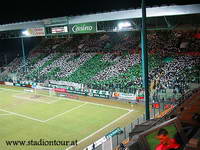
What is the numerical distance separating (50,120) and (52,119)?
283mm

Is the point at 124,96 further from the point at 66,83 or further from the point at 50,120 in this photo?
the point at 66,83

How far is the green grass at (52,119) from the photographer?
2058 centimetres

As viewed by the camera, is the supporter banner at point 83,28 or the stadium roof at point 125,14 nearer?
the stadium roof at point 125,14

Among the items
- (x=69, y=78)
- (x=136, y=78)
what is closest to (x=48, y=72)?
(x=69, y=78)

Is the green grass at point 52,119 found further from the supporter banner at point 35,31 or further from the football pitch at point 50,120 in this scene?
the supporter banner at point 35,31

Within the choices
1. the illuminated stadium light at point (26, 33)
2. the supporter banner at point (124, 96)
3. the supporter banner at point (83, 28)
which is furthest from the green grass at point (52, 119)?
the illuminated stadium light at point (26, 33)

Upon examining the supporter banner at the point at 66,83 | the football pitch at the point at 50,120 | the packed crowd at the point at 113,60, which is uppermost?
the packed crowd at the point at 113,60

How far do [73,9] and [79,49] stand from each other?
1398cm

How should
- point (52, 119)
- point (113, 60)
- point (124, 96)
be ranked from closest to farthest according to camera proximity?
point (52, 119) < point (124, 96) < point (113, 60)

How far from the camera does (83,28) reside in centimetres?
3238

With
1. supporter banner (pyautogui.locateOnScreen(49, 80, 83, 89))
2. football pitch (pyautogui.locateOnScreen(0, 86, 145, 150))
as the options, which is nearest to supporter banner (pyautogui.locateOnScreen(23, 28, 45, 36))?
supporter banner (pyautogui.locateOnScreen(49, 80, 83, 89))

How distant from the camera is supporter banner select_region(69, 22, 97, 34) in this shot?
31.8 metres

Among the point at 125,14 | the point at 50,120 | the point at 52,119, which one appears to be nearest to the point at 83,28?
the point at 125,14

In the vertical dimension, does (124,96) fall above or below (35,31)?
below
